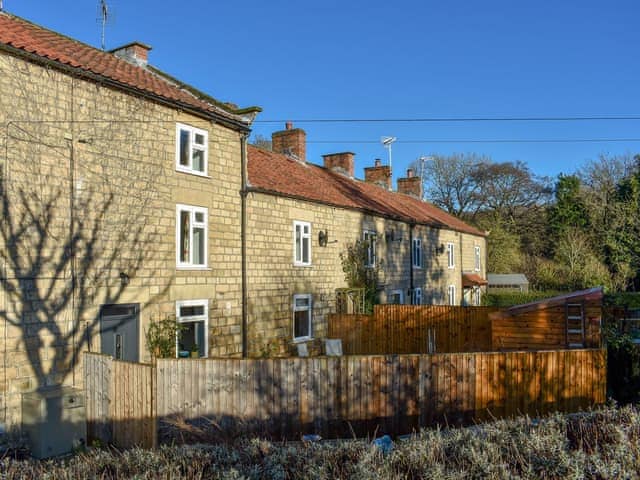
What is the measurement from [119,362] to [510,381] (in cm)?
719

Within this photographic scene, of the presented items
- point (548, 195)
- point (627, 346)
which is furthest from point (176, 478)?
point (548, 195)

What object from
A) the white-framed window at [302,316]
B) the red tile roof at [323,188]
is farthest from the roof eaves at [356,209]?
the white-framed window at [302,316]

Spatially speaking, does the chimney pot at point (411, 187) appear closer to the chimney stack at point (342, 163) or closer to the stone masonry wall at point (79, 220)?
the chimney stack at point (342, 163)

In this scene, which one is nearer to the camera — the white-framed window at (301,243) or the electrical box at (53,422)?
the electrical box at (53,422)

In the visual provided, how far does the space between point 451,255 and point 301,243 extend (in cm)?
1724

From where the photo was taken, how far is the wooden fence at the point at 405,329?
18688 millimetres

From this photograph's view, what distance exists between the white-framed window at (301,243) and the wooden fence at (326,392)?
834 centimetres

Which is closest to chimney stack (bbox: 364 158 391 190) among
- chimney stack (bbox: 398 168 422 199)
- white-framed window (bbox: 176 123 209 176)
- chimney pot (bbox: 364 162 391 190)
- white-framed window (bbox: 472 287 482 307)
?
chimney pot (bbox: 364 162 391 190)

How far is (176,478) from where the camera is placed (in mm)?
5184

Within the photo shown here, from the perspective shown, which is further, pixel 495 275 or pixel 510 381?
pixel 495 275

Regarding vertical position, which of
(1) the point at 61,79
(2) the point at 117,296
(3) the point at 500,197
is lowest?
(2) the point at 117,296

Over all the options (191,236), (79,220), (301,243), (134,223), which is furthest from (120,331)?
(301,243)

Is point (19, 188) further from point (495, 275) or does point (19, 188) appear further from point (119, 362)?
point (495, 275)

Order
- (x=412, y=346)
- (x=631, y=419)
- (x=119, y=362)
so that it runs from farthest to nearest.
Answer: (x=412, y=346) < (x=119, y=362) < (x=631, y=419)
